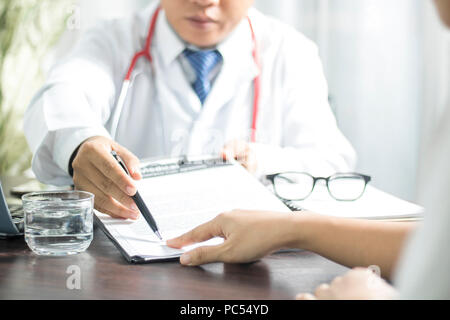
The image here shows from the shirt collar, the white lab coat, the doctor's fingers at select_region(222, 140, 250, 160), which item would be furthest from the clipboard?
the shirt collar

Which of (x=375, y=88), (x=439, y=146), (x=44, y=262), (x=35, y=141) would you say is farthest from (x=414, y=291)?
(x=375, y=88)

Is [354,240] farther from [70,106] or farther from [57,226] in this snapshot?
[70,106]

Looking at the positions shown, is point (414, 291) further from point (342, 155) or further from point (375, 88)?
point (375, 88)

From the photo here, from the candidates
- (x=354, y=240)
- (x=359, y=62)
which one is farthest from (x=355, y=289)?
(x=359, y=62)

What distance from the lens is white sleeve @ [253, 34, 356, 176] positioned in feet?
4.65

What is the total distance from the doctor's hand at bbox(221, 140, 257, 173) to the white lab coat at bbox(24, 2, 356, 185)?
18cm

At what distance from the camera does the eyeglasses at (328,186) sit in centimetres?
110

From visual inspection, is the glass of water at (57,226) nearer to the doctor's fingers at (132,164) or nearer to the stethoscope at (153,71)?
the doctor's fingers at (132,164)

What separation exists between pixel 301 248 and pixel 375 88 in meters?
1.82

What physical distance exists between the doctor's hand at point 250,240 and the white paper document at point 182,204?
5 cm

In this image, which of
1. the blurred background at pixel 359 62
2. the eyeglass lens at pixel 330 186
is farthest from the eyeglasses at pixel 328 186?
the blurred background at pixel 359 62

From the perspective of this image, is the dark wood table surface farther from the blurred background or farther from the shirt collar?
the blurred background

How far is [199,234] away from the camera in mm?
828

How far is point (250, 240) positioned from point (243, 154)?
0.51 meters
